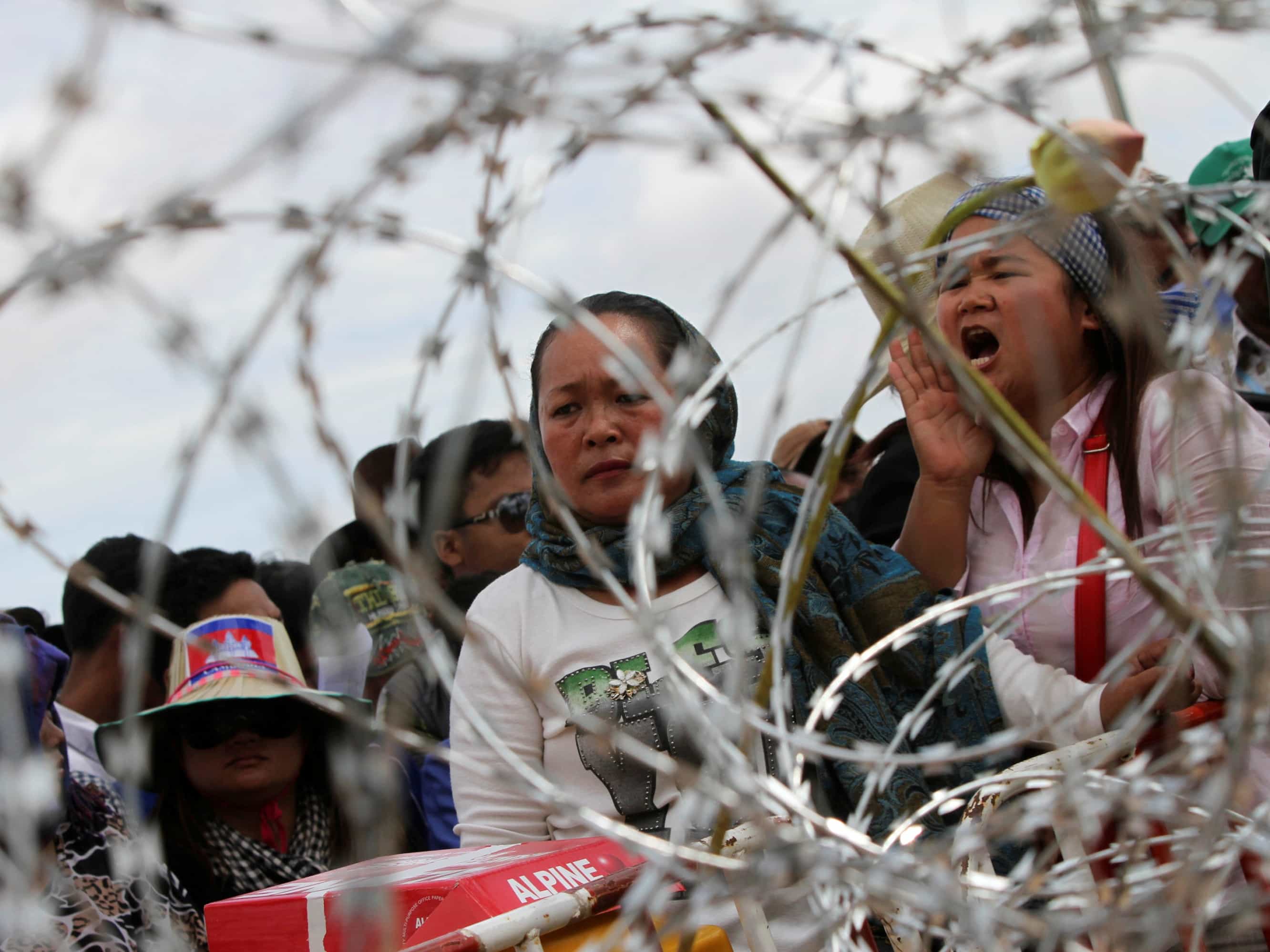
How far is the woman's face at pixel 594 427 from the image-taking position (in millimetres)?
2303

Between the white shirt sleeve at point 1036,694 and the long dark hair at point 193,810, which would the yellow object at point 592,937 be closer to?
the white shirt sleeve at point 1036,694

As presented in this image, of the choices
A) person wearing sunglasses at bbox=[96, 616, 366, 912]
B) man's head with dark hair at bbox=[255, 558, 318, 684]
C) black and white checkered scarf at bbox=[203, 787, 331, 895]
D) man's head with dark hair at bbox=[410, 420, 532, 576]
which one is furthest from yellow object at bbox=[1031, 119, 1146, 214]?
man's head with dark hair at bbox=[255, 558, 318, 684]

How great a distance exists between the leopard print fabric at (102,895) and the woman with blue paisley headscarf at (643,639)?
705mm

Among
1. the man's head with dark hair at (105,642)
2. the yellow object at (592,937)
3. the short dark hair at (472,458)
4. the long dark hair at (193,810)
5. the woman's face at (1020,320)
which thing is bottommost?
the yellow object at (592,937)

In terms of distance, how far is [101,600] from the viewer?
3611 millimetres

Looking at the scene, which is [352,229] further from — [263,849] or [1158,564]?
[263,849]

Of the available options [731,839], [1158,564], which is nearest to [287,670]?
[731,839]

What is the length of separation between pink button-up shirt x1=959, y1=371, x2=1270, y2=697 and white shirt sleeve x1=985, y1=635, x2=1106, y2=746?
6 cm

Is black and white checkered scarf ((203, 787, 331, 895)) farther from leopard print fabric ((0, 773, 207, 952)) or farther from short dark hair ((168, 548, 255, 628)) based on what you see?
short dark hair ((168, 548, 255, 628))

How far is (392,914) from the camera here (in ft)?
5.41

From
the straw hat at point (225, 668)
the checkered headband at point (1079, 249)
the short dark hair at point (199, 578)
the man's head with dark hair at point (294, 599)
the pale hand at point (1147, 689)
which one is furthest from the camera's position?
the man's head with dark hair at point (294, 599)

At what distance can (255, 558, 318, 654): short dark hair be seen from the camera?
156 inches

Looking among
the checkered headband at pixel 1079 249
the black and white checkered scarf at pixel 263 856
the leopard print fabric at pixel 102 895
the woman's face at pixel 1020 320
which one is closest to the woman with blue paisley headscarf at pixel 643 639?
the woman's face at pixel 1020 320

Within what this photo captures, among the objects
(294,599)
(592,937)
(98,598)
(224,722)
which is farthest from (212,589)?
(592,937)
